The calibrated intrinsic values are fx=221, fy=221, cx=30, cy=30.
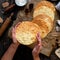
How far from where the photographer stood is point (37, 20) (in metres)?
1.21

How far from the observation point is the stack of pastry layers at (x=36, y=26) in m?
1.17

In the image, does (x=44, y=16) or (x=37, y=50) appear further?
(x=44, y=16)

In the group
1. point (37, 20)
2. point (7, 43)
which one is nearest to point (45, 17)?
point (37, 20)

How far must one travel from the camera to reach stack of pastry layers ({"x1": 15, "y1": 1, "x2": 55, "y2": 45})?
3.84ft

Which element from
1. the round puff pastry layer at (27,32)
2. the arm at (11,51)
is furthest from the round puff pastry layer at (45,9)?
the arm at (11,51)

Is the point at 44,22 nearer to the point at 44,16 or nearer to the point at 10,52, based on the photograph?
the point at 44,16

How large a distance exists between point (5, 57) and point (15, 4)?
0.35m

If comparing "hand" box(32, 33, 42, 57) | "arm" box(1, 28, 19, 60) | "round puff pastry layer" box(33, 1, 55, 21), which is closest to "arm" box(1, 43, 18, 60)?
"arm" box(1, 28, 19, 60)

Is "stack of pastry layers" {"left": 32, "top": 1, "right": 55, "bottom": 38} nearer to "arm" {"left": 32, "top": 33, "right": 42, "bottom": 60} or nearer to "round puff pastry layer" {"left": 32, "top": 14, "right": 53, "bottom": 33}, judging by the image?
"round puff pastry layer" {"left": 32, "top": 14, "right": 53, "bottom": 33}

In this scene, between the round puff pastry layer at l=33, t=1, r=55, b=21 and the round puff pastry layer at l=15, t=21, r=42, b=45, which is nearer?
the round puff pastry layer at l=15, t=21, r=42, b=45

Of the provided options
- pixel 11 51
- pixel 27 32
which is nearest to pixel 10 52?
pixel 11 51

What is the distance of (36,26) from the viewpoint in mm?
1182

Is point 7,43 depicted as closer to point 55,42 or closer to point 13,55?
point 13,55

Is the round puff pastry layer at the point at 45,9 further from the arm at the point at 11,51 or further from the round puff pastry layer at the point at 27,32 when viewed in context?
the arm at the point at 11,51
